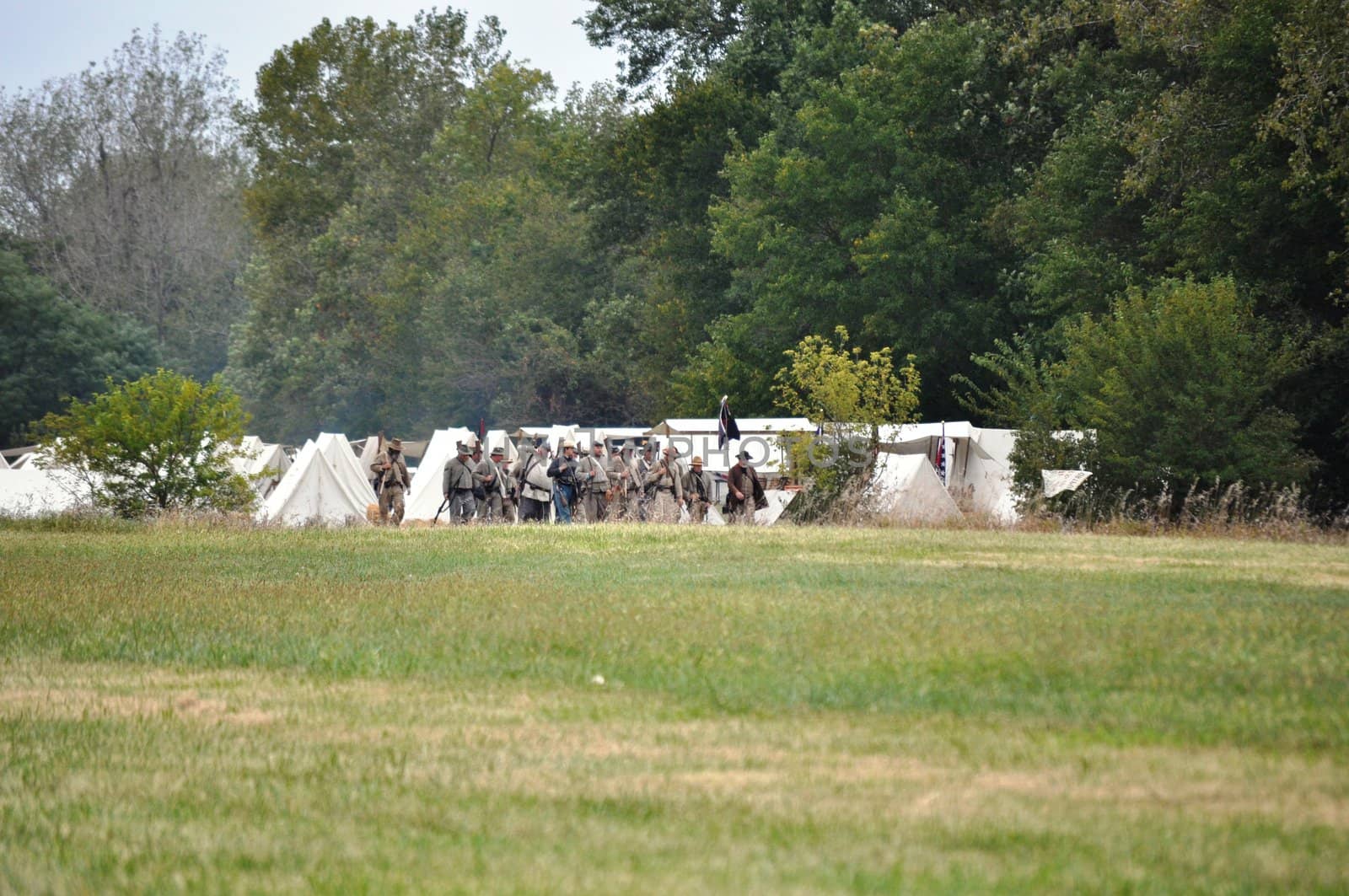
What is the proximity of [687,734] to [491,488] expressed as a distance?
23564mm

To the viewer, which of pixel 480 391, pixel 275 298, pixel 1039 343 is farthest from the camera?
pixel 275 298

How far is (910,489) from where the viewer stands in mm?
28250

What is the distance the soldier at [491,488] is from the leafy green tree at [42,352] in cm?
3844

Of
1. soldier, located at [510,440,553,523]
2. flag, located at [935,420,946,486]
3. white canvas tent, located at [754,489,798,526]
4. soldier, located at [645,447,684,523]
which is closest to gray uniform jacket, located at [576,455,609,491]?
soldier, located at [510,440,553,523]

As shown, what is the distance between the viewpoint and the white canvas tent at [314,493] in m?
32.9

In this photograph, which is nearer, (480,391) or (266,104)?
(480,391)

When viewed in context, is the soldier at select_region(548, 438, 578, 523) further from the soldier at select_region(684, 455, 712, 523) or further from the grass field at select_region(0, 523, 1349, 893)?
the grass field at select_region(0, 523, 1349, 893)

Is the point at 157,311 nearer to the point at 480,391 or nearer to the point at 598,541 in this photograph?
the point at 480,391

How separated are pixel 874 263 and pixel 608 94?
1830 inches

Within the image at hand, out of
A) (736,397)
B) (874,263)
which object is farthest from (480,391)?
(874,263)

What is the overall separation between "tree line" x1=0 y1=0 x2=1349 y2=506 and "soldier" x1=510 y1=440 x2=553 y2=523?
29.0 ft

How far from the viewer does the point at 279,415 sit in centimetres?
8662

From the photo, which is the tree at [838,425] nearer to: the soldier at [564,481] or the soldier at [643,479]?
the soldier at [643,479]

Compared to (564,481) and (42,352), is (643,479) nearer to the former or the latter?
(564,481)
